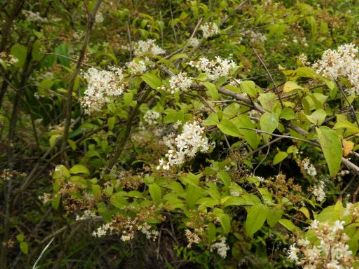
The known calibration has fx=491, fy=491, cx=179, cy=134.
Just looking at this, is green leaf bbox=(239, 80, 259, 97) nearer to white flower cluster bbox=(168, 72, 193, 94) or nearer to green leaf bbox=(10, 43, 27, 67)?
white flower cluster bbox=(168, 72, 193, 94)

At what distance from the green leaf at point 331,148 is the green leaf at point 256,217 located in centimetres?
29

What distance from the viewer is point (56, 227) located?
283 centimetres

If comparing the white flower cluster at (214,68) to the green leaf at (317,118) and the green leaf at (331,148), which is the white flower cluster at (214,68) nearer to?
the green leaf at (317,118)

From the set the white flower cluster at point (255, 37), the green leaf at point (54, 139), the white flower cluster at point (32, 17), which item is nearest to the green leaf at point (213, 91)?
the green leaf at point (54, 139)

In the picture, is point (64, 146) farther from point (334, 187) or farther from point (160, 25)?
point (334, 187)

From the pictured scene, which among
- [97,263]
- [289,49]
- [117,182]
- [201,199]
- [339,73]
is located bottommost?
[97,263]

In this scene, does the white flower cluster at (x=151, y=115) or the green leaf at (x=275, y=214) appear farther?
the white flower cluster at (x=151, y=115)

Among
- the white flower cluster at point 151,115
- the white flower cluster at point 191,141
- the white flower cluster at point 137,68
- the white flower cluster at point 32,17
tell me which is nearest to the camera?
the white flower cluster at point 191,141

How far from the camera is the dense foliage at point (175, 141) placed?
1.49 meters

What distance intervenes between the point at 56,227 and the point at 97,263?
1.05ft

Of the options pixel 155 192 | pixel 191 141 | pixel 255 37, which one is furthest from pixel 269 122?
pixel 255 37

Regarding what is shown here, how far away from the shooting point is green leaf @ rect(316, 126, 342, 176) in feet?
3.98

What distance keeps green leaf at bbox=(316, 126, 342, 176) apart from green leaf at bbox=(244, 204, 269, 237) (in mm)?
291

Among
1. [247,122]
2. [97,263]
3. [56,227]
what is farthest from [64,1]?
[247,122]
